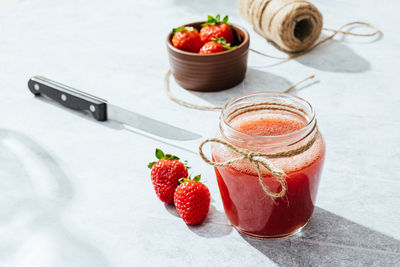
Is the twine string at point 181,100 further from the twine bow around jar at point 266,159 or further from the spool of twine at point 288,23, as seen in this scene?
the twine bow around jar at point 266,159

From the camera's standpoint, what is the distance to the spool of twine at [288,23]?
1.76 m

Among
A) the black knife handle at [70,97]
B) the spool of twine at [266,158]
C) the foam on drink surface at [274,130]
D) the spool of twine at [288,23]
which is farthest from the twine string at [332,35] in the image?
the spool of twine at [266,158]

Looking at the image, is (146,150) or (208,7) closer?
(146,150)

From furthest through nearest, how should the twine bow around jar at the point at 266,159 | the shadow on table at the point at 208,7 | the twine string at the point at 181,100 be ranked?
1. the shadow on table at the point at 208,7
2. the twine string at the point at 181,100
3. the twine bow around jar at the point at 266,159

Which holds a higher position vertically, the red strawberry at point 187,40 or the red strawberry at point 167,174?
the red strawberry at point 187,40

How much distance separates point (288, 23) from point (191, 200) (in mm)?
954

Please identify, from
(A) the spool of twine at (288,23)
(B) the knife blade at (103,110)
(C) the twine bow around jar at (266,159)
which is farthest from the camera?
(A) the spool of twine at (288,23)

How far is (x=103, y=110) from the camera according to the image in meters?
1.47

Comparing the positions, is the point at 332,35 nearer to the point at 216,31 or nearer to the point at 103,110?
the point at 216,31

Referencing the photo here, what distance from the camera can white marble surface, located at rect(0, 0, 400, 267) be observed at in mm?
1038

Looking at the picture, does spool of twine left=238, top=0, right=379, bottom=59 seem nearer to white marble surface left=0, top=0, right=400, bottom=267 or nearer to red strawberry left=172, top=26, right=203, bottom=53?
white marble surface left=0, top=0, right=400, bottom=267

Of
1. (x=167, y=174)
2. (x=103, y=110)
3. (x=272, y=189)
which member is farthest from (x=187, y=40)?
(x=272, y=189)

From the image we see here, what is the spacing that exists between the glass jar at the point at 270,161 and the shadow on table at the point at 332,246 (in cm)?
2

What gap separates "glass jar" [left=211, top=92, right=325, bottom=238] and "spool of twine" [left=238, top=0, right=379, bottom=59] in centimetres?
81
